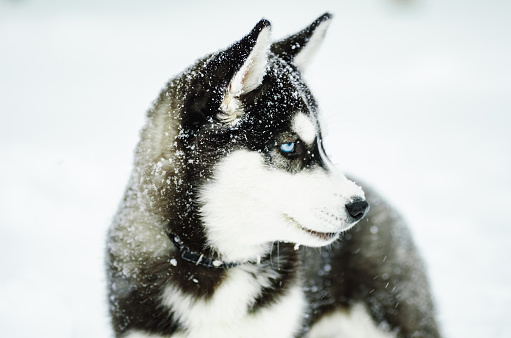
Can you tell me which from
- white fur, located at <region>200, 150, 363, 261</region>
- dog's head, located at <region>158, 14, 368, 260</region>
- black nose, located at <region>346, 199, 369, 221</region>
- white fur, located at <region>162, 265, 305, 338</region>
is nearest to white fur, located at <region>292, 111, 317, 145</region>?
dog's head, located at <region>158, 14, 368, 260</region>

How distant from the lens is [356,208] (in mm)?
2193

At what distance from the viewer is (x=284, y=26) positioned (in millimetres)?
10141

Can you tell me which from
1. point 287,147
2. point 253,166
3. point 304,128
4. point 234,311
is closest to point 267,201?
point 253,166

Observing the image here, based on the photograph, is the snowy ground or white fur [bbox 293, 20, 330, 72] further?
the snowy ground

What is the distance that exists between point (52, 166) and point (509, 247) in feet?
17.7

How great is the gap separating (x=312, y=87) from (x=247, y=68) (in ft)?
2.42

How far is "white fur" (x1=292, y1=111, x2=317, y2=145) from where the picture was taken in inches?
90.0

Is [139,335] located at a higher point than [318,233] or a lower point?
lower

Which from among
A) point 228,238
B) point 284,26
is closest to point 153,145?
point 228,238

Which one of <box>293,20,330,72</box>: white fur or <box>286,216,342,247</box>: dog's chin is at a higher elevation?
<box>293,20,330,72</box>: white fur

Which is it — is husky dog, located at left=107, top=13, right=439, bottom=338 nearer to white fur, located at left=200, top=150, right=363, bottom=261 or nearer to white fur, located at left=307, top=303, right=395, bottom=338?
white fur, located at left=200, top=150, right=363, bottom=261

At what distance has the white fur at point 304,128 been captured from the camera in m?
2.29

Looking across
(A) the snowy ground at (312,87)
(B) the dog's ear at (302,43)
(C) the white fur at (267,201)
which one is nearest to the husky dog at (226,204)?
(C) the white fur at (267,201)

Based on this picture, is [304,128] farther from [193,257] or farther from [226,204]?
[193,257]
